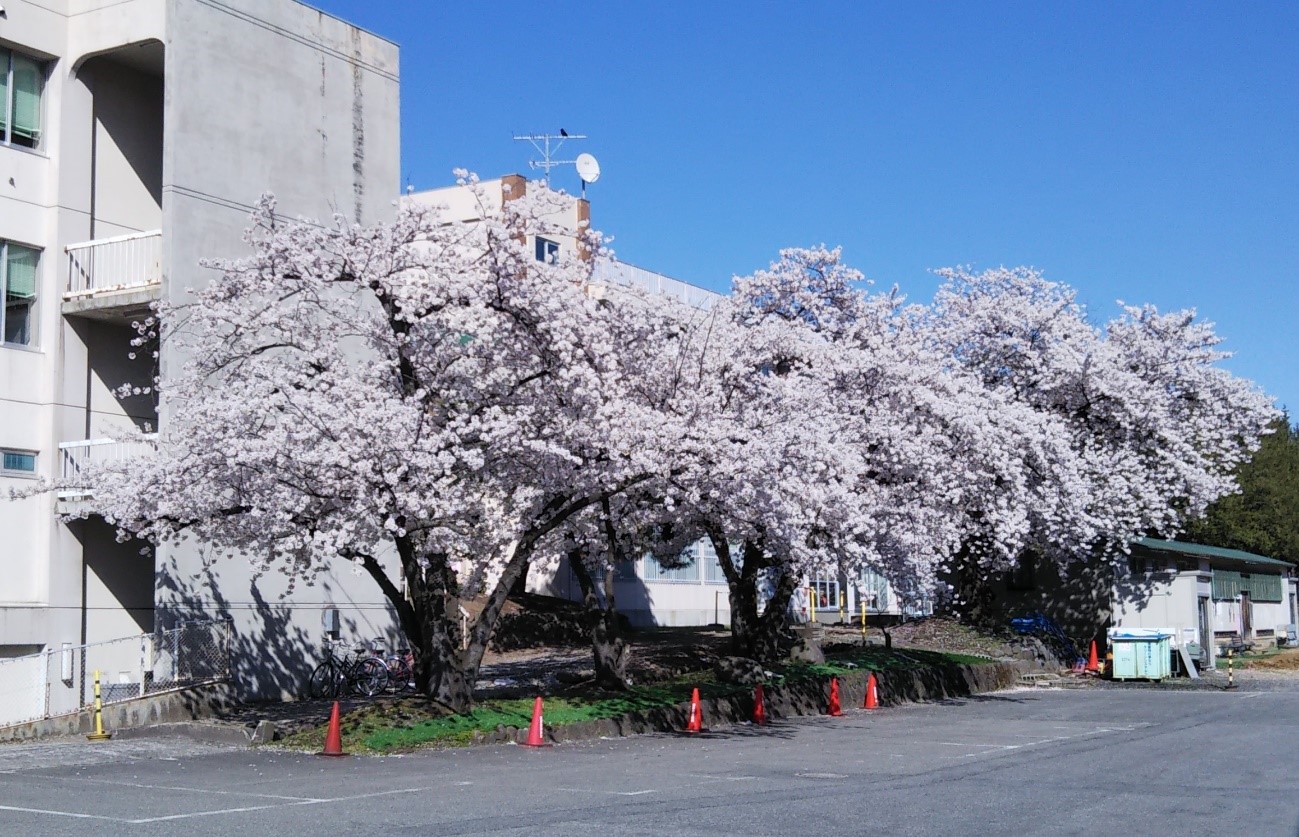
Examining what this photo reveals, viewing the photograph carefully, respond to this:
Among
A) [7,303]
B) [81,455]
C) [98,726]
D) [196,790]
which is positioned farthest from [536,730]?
[7,303]

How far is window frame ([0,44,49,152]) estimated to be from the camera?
24344 mm

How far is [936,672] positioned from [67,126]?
21.7 metres

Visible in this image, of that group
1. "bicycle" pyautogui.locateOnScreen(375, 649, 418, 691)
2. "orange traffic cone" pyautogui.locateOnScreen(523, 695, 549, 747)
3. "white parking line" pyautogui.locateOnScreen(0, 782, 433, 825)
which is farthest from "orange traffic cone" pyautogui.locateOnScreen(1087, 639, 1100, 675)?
"white parking line" pyautogui.locateOnScreen(0, 782, 433, 825)

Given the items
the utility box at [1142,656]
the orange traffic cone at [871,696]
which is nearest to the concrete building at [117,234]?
the orange traffic cone at [871,696]

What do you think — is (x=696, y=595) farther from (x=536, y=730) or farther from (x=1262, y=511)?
(x=1262, y=511)

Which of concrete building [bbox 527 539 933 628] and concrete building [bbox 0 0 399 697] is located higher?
concrete building [bbox 0 0 399 697]

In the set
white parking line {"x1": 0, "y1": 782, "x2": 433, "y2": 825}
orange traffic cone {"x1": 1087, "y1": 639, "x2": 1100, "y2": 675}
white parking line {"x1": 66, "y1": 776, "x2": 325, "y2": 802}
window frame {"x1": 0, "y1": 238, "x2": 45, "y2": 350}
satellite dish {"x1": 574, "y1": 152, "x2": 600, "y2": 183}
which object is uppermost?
satellite dish {"x1": 574, "y1": 152, "x2": 600, "y2": 183}

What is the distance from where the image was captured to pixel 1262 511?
56.9 meters

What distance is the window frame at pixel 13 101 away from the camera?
79.9 ft

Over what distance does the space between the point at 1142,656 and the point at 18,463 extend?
2690 centimetres

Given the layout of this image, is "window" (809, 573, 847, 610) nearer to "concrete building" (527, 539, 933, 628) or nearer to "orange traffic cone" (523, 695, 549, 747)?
"concrete building" (527, 539, 933, 628)

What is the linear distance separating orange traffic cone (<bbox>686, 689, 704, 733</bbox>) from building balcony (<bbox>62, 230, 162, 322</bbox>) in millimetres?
12013

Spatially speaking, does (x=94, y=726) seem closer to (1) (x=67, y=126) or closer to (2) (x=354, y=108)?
(1) (x=67, y=126)

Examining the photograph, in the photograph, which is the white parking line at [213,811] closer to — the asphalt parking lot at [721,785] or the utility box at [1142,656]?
the asphalt parking lot at [721,785]
